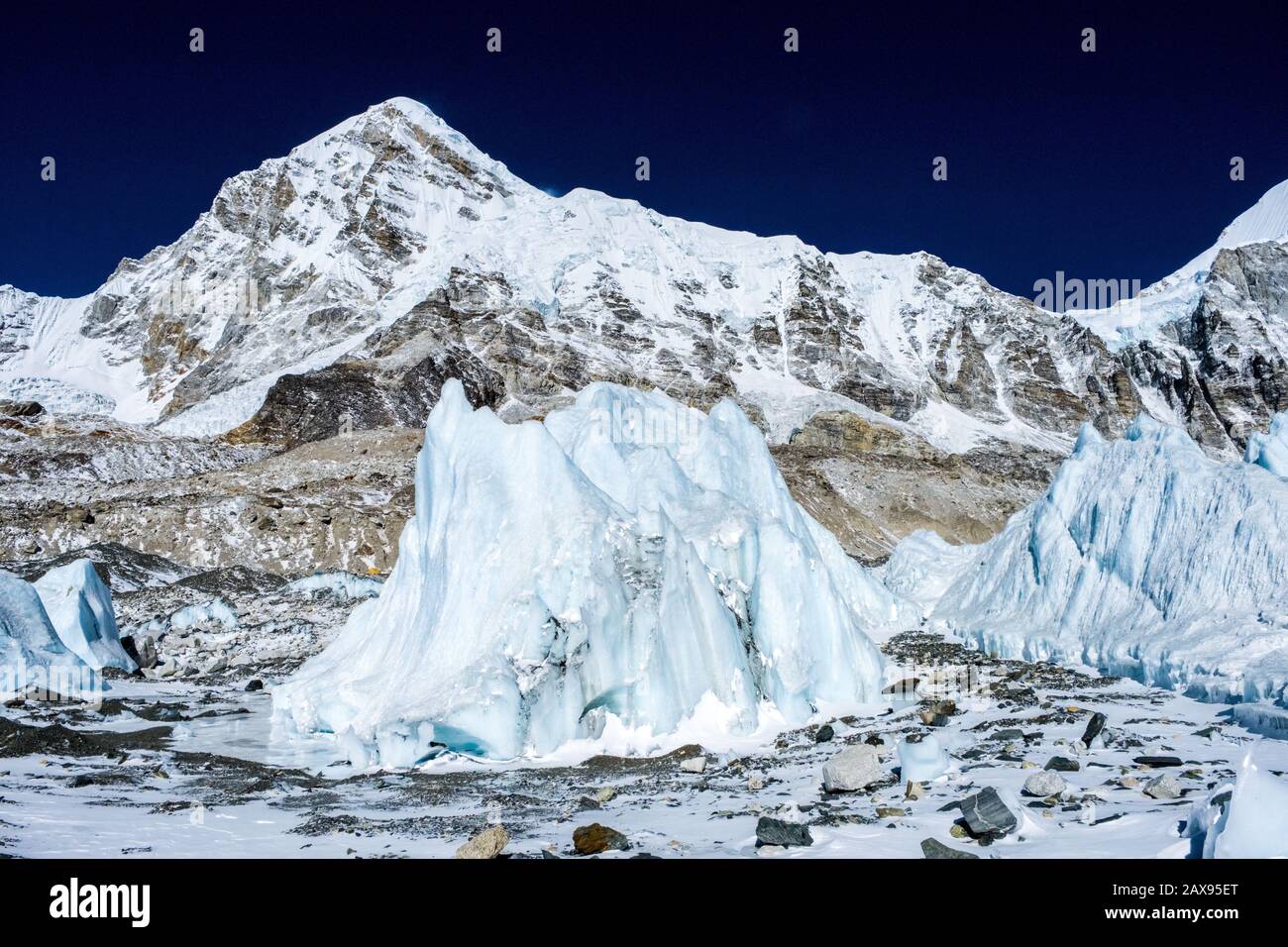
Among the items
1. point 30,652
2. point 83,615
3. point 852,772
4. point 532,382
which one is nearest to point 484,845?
point 852,772

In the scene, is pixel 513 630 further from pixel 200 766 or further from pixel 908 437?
pixel 908 437

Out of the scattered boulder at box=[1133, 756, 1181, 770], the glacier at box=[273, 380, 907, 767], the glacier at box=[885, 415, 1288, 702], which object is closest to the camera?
the scattered boulder at box=[1133, 756, 1181, 770]

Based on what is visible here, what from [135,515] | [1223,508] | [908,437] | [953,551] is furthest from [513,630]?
[908,437]

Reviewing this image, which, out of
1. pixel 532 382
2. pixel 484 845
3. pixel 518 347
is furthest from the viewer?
pixel 518 347

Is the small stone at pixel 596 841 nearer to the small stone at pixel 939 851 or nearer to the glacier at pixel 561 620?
the small stone at pixel 939 851

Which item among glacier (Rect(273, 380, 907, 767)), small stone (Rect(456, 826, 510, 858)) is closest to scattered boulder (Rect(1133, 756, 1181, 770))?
glacier (Rect(273, 380, 907, 767))

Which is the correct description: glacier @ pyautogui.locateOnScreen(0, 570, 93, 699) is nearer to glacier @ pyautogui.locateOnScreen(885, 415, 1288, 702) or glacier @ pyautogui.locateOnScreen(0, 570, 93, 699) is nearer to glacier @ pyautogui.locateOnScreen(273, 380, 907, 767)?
glacier @ pyautogui.locateOnScreen(273, 380, 907, 767)

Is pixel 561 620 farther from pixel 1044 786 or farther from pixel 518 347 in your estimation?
pixel 518 347
